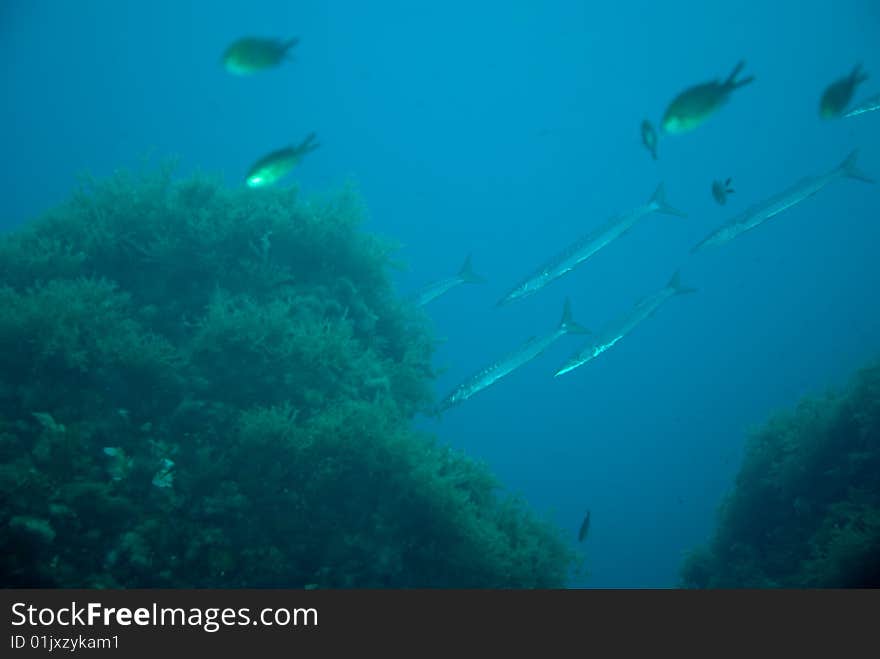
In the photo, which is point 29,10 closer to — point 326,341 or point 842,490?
point 326,341

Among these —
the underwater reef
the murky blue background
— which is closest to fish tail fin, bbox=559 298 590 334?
the underwater reef

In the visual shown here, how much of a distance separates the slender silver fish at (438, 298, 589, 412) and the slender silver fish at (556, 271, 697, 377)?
0.41 meters

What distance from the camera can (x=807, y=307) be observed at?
7381cm

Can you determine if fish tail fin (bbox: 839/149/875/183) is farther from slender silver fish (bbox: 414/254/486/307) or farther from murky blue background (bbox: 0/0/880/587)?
murky blue background (bbox: 0/0/880/587)

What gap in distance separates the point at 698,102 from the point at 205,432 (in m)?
6.56

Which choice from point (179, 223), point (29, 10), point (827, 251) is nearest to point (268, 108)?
point (29, 10)

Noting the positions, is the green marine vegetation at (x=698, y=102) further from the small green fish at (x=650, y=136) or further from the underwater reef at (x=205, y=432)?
the underwater reef at (x=205, y=432)

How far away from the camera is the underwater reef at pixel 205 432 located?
4270 mm

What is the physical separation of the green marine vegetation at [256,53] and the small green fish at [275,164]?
3.03 feet

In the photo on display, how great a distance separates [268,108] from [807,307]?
108316 mm

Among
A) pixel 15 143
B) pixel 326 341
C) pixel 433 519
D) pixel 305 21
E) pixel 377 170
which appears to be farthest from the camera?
pixel 305 21

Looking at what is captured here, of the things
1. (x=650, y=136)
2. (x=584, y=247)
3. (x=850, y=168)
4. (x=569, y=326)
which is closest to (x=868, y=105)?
(x=850, y=168)

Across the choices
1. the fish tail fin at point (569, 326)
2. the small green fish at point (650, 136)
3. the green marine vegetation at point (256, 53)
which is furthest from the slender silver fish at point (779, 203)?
the green marine vegetation at point (256, 53)

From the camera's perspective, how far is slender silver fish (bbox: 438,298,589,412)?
7.12 meters
